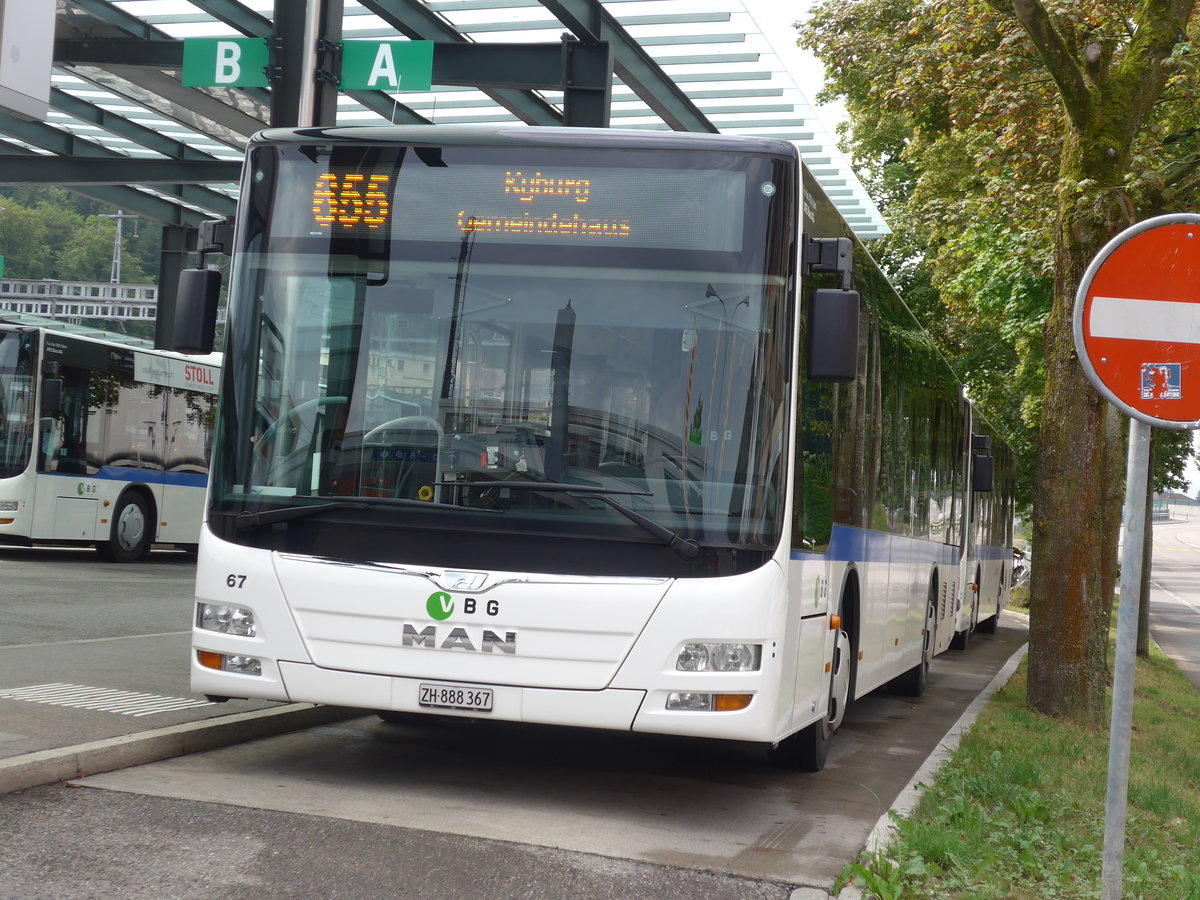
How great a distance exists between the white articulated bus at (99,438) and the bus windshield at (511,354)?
15134 mm

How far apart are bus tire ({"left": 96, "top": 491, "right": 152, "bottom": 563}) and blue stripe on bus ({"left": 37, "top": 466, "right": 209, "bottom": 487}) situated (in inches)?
11.0

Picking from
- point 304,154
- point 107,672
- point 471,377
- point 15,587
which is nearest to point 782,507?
point 471,377

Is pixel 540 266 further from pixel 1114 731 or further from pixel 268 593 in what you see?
pixel 1114 731

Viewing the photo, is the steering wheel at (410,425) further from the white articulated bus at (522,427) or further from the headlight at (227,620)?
the headlight at (227,620)

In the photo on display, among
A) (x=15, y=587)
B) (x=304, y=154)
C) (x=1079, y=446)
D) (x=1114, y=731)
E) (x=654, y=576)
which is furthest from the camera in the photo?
(x=15, y=587)

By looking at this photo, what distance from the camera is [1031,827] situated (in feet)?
22.5

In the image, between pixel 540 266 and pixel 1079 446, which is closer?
pixel 540 266

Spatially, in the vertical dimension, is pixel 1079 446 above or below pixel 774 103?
below

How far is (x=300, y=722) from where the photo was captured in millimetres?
8578

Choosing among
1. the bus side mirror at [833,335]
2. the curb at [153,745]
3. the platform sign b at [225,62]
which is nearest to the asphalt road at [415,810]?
the curb at [153,745]

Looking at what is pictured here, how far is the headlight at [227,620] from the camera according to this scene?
22.6 ft

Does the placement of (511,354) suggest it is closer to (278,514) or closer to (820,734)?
(278,514)

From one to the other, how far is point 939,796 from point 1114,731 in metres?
2.35

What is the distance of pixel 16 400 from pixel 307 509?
15692mm
